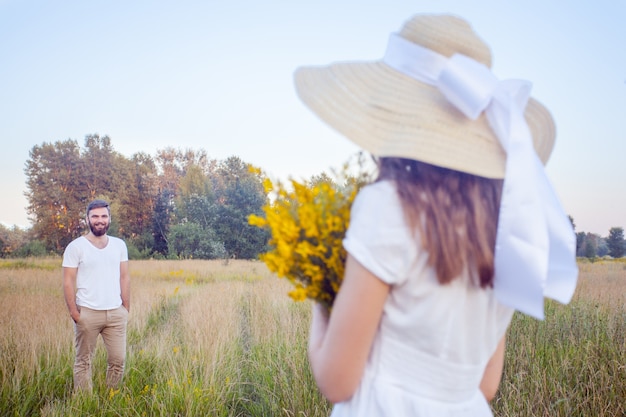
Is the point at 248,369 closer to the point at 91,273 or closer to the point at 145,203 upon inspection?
the point at 91,273

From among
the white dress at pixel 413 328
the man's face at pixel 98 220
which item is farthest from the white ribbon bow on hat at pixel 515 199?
the man's face at pixel 98 220

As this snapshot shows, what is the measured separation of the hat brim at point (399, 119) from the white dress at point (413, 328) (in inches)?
4.9

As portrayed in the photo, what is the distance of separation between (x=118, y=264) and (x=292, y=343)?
1.92m

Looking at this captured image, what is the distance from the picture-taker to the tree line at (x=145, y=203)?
2809 centimetres

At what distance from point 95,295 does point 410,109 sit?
4.44 meters

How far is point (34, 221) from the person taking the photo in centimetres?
3052

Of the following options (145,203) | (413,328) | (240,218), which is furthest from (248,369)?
(145,203)

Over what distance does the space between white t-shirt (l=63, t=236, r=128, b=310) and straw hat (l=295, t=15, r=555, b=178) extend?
13.6 feet

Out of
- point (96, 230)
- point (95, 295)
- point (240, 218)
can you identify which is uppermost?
point (240, 218)

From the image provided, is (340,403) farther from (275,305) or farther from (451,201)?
(275,305)

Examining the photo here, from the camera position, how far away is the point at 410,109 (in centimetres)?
106

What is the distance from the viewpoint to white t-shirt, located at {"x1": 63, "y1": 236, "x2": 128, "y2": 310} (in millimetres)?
4691

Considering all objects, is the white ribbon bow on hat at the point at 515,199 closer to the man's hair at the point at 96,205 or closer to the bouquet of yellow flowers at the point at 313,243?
the bouquet of yellow flowers at the point at 313,243

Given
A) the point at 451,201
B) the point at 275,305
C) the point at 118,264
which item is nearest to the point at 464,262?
the point at 451,201
